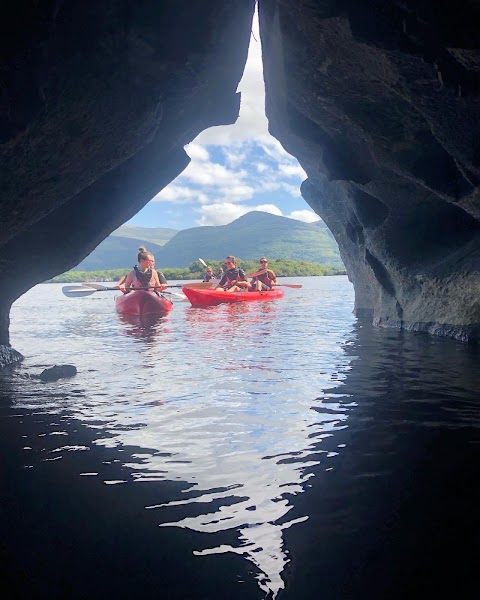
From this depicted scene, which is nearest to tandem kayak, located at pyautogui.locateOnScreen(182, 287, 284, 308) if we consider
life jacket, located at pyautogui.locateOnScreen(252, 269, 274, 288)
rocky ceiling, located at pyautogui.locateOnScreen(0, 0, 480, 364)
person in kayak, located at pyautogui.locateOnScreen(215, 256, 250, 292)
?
person in kayak, located at pyautogui.locateOnScreen(215, 256, 250, 292)

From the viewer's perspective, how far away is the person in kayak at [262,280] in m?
27.0

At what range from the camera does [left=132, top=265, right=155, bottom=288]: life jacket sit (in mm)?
20844

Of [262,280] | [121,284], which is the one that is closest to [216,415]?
[121,284]

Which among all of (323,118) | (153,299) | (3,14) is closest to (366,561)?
(3,14)

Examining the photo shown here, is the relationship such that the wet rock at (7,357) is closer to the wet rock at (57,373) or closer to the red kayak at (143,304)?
the wet rock at (57,373)

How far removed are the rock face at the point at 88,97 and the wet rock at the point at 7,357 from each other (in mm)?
1002

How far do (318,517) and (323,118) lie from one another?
28.8ft

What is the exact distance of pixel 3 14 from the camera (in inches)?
160

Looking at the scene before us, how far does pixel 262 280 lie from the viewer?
28.0 meters

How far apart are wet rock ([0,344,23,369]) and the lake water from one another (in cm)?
162

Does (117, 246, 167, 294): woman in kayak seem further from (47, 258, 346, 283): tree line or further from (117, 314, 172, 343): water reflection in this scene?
(47, 258, 346, 283): tree line

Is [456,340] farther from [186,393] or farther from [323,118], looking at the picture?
[186,393]

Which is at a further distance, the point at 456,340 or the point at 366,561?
the point at 456,340

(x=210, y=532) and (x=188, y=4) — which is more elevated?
(x=188, y=4)
